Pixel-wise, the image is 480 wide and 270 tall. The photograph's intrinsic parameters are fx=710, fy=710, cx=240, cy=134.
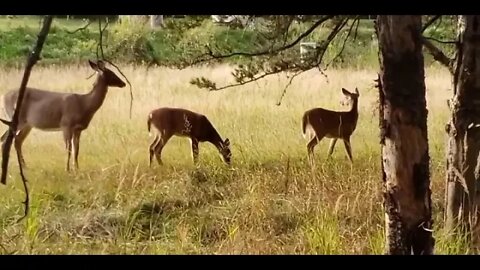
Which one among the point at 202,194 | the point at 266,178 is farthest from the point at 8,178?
the point at 266,178

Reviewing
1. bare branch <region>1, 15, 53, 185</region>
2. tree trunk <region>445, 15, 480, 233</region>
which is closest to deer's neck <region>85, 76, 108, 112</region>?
bare branch <region>1, 15, 53, 185</region>

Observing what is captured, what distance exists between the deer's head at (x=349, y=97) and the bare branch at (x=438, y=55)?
13 centimetres

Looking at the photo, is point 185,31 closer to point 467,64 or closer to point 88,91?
point 88,91

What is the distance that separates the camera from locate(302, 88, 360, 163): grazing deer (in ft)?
3.81

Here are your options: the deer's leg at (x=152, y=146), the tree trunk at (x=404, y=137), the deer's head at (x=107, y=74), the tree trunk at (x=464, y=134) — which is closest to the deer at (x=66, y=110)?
the deer's head at (x=107, y=74)

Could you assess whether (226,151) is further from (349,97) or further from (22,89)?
(22,89)

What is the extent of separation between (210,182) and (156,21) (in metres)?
0.28

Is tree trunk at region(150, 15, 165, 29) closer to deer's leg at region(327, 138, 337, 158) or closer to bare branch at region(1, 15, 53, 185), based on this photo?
bare branch at region(1, 15, 53, 185)

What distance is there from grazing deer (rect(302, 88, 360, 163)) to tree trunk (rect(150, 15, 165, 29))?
0.91ft

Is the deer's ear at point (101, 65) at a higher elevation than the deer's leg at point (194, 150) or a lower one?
higher

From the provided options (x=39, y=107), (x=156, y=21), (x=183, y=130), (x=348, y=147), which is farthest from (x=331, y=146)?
(x=39, y=107)

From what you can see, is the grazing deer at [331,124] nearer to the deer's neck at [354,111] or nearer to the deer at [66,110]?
the deer's neck at [354,111]

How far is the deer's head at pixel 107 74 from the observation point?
1168 mm
